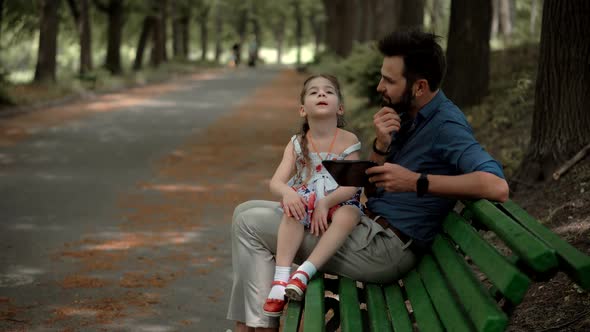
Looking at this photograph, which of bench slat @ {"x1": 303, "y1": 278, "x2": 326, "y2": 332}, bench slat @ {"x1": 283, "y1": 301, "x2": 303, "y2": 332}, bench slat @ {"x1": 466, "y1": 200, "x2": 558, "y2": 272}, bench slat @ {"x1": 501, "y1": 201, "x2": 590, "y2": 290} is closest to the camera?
bench slat @ {"x1": 501, "y1": 201, "x2": 590, "y2": 290}

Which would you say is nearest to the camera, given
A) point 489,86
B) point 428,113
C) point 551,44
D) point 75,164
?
point 428,113

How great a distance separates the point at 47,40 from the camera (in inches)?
1046

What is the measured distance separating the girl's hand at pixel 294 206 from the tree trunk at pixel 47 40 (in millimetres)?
23395

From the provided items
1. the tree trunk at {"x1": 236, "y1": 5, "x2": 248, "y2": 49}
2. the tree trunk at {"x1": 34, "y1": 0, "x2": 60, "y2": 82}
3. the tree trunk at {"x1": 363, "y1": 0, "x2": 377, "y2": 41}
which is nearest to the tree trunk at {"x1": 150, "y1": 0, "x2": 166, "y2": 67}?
the tree trunk at {"x1": 363, "y1": 0, "x2": 377, "y2": 41}

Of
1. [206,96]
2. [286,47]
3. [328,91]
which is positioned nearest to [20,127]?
[206,96]

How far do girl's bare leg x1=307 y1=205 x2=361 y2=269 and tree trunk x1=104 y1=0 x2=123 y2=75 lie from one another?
3162 centimetres

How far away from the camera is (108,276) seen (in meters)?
6.62

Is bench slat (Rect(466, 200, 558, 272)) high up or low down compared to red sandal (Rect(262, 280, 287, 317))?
up

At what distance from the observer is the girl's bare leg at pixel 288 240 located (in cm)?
426

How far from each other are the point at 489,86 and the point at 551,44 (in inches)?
240

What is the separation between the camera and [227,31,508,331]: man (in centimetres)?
411

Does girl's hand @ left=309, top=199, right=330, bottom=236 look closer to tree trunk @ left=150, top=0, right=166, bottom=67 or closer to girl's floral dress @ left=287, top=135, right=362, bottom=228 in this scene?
girl's floral dress @ left=287, top=135, right=362, bottom=228

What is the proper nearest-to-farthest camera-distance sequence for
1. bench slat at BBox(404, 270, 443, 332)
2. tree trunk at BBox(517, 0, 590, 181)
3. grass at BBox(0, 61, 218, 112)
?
bench slat at BBox(404, 270, 443, 332)
tree trunk at BBox(517, 0, 590, 181)
grass at BBox(0, 61, 218, 112)

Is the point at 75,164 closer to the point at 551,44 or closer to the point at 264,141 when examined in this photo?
the point at 264,141
